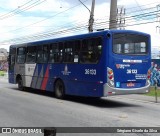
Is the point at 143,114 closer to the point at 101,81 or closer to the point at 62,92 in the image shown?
the point at 101,81

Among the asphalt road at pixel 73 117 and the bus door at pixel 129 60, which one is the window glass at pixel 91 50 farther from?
the asphalt road at pixel 73 117

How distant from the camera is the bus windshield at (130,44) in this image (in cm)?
1534

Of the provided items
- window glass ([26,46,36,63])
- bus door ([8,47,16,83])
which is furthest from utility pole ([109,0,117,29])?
window glass ([26,46,36,63])

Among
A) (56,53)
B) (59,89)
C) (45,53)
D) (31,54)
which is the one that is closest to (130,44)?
(56,53)

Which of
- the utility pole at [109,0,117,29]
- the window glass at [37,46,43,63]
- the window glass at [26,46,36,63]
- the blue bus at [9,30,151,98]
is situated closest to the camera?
the blue bus at [9,30,151,98]

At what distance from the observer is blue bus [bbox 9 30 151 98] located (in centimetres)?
1507

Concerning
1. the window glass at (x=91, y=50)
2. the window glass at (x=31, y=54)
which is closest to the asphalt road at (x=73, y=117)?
the window glass at (x=91, y=50)

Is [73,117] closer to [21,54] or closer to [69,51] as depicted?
[69,51]

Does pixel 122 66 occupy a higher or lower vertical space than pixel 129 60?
lower

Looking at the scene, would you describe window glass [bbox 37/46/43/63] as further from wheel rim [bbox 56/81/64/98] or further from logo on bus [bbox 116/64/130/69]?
logo on bus [bbox 116/64/130/69]

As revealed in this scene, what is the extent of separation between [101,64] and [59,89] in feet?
13.6

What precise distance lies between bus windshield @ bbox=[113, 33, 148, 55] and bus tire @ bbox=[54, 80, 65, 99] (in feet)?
13.3

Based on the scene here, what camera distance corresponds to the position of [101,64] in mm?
15109

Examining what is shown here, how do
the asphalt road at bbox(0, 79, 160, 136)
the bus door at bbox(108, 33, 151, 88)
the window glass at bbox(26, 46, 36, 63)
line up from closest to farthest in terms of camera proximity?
the asphalt road at bbox(0, 79, 160, 136) < the bus door at bbox(108, 33, 151, 88) < the window glass at bbox(26, 46, 36, 63)
